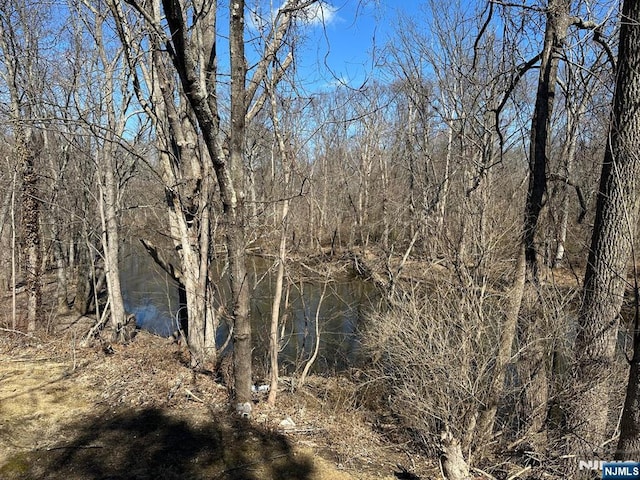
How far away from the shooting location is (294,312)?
1311 cm

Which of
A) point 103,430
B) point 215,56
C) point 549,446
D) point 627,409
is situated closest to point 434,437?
point 549,446

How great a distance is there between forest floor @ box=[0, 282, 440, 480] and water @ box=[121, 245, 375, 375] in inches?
85.8

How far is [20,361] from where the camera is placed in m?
Answer: 6.18

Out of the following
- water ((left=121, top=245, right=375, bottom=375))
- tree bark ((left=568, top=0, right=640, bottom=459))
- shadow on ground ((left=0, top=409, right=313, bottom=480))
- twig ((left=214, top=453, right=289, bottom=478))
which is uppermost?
tree bark ((left=568, top=0, right=640, bottom=459))

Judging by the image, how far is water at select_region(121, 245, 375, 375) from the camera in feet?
32.6

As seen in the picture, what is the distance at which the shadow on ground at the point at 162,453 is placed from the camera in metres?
3.57

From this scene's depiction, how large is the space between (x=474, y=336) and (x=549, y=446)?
1502mm

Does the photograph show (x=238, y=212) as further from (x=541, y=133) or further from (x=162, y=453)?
(x=541, y=133)

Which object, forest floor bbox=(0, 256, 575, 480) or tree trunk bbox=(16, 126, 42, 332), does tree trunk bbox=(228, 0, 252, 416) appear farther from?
tree trunk bbox=(16, 126, 42, 332)

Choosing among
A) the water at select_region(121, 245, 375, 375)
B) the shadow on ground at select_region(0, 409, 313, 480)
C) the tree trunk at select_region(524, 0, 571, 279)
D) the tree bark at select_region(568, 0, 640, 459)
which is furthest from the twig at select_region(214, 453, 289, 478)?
the tree trunk at select_region(524, 0, 571, 279)

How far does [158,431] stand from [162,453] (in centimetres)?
40

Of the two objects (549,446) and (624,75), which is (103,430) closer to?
(549,446)

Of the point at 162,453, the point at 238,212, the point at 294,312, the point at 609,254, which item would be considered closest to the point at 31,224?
the point at 294,312

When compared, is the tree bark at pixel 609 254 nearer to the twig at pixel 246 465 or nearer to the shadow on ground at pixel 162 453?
the twig at pixel 246 465
